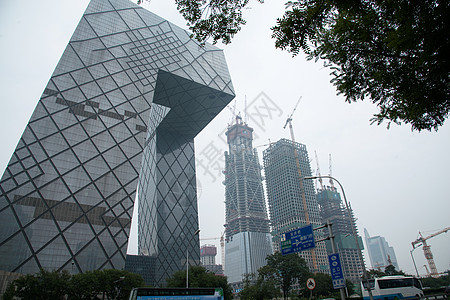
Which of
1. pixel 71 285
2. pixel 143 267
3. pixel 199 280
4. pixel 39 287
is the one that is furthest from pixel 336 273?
pixel 143 267

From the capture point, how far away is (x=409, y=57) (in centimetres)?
914

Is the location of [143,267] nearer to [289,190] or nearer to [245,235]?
[245,235]

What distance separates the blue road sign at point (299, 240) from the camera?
63.9 ft

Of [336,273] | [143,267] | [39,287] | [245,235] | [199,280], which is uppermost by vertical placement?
[245,235]

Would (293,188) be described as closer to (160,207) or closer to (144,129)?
(160,207)

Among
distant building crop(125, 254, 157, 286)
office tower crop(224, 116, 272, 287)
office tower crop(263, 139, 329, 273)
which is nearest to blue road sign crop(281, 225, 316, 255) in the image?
distant building crop(125, 254, 157, 286)

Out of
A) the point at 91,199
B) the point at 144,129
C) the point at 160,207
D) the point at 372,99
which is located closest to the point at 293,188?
the point at 160,207

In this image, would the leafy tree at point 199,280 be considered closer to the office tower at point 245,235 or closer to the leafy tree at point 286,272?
the leafy tree at point 286,272

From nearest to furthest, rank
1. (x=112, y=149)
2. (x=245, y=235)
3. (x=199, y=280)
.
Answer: (x=199, y=280), (x=112, y=149), (x=245, y=235)

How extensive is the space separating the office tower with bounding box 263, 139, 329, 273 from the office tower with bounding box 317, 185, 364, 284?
968cm

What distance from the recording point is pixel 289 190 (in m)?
170

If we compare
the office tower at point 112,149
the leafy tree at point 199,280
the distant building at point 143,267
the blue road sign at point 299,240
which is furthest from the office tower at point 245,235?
the blue road sign at point 299,240

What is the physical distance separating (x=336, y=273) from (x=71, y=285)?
29823 mm

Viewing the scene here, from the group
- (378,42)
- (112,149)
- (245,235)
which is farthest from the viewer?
(245,235)
